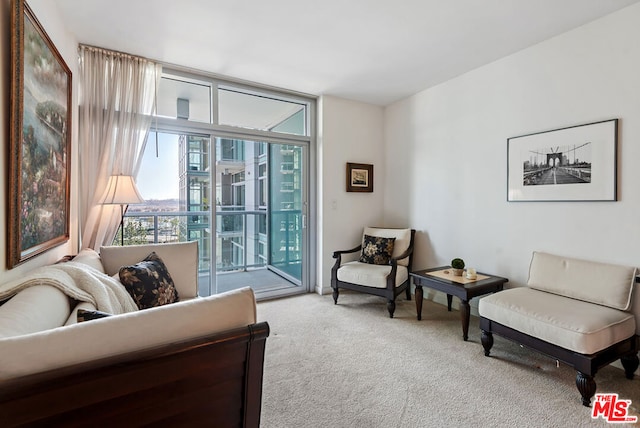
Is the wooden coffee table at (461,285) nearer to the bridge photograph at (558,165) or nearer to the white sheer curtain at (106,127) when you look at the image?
the bridge photograph at (558,165)

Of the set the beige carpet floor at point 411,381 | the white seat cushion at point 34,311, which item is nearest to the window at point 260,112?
the beige carpet floor at point 411,381

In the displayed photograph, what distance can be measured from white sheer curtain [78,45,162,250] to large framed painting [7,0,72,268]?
63 centimetres

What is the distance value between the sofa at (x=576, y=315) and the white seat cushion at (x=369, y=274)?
3.51ft

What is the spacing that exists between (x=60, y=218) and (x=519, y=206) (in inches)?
148

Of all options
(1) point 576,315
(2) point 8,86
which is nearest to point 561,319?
(1) point 576,315

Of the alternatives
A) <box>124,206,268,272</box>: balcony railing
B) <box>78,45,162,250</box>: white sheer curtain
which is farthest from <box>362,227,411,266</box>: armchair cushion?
<box>78,45,162,250</box>: white sheer curtain

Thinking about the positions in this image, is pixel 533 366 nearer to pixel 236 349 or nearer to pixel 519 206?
pixel 519 206

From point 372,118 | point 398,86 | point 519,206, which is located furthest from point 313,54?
point 519,206

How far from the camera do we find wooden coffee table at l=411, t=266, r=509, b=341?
264 cm

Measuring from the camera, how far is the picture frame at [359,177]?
4172 mm

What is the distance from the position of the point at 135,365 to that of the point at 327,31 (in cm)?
265

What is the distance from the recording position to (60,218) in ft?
6.97

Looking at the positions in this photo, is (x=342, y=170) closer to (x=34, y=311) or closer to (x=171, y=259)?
(x=171, y=259)

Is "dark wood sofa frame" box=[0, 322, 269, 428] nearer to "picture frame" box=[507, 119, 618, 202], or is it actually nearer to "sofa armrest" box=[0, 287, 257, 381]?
"sofa armrest" box=[0, 287, 257, 381]
